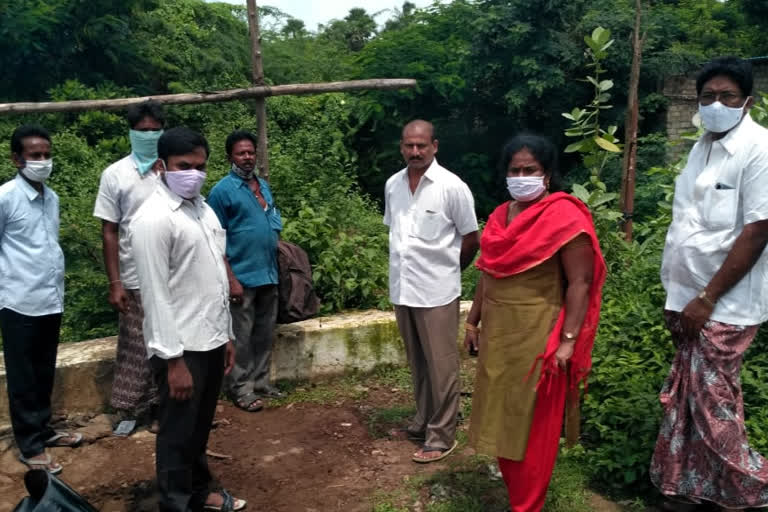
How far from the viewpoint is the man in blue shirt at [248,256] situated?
14.6 feet

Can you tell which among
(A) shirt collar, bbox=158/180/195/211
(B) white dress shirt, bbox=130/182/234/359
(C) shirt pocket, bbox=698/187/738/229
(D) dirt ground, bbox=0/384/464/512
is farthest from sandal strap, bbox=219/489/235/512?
(C) shirt pocket, bbox=698/187/738/229

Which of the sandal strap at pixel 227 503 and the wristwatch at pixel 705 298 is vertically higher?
the wristwatch at pixel 705 298

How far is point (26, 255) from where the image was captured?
3.76m

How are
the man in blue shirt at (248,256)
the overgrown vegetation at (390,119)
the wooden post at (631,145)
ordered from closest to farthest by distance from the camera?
1. the overgrown vegetation at (390,119)
2. the man in blue shirt at (248,256)
3. the wooden post at (631,145)

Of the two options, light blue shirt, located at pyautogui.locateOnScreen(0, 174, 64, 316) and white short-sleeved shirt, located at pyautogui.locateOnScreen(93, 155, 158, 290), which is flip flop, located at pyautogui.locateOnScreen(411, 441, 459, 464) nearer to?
white short-sleeved shirt, located at pyautogui.locateOnScreen(93, 155, 158, 290)

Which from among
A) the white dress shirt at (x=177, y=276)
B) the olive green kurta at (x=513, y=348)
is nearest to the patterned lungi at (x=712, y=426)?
the olive green kurta at (x=513, y=348)

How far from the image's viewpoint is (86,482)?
3.78 meters

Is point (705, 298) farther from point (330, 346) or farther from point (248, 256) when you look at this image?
point (330, 346)

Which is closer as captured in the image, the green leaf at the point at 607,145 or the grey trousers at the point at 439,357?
the grey trousers at the point at 439,357

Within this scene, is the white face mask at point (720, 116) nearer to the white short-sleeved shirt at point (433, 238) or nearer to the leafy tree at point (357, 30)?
the white short-sleeved shirt at point (433, 238)

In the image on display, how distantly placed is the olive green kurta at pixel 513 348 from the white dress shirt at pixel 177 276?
117 centimetres

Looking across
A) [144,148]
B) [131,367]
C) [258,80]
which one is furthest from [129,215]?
[258,80]

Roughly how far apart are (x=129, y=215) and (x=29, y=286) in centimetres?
65

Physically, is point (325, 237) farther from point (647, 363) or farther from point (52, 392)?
→ point (647, 363)
